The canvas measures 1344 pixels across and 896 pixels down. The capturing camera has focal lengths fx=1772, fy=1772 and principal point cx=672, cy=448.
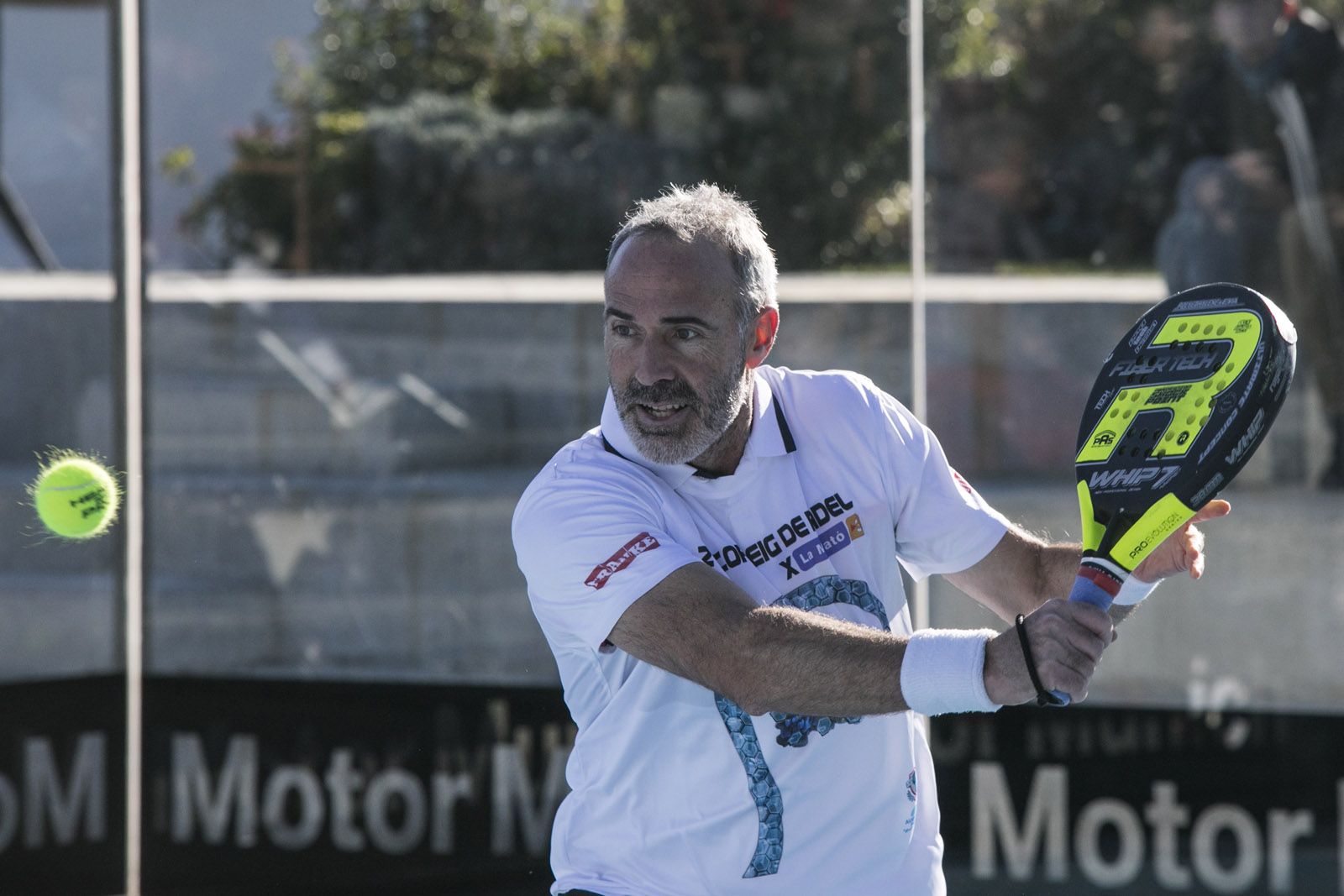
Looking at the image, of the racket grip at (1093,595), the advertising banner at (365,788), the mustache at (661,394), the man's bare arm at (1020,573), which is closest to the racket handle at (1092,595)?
the racket grip at (1093,595)

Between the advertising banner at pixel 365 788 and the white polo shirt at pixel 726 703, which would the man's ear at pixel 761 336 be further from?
the advertising banner at pixel 365 788

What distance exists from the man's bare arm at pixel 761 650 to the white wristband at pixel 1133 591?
0.45 meters

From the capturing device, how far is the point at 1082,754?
5328mm

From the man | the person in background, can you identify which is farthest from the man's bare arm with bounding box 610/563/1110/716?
the person in background

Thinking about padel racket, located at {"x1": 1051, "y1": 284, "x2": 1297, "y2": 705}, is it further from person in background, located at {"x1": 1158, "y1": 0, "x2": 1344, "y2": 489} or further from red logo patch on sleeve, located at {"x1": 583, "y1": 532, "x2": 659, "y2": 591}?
person in background, located at {"x1": 1158, "y1": 0, "x2": 1344, "y2": 489}

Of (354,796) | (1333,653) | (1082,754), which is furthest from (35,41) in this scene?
(1333,653)

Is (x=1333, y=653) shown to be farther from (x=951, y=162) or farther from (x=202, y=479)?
(x=202, y=479)

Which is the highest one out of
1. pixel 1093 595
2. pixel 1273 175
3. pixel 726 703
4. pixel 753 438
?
pixel 1273 175

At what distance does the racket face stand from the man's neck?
1.92 ft

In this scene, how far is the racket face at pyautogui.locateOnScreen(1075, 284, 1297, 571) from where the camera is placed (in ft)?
8.64

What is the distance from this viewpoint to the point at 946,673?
246cm

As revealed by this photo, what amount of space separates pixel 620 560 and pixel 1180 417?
2.93ft

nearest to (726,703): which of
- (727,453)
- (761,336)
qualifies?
(727,453)

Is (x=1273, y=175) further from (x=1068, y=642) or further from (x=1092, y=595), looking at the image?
(x=1068, y=642)
